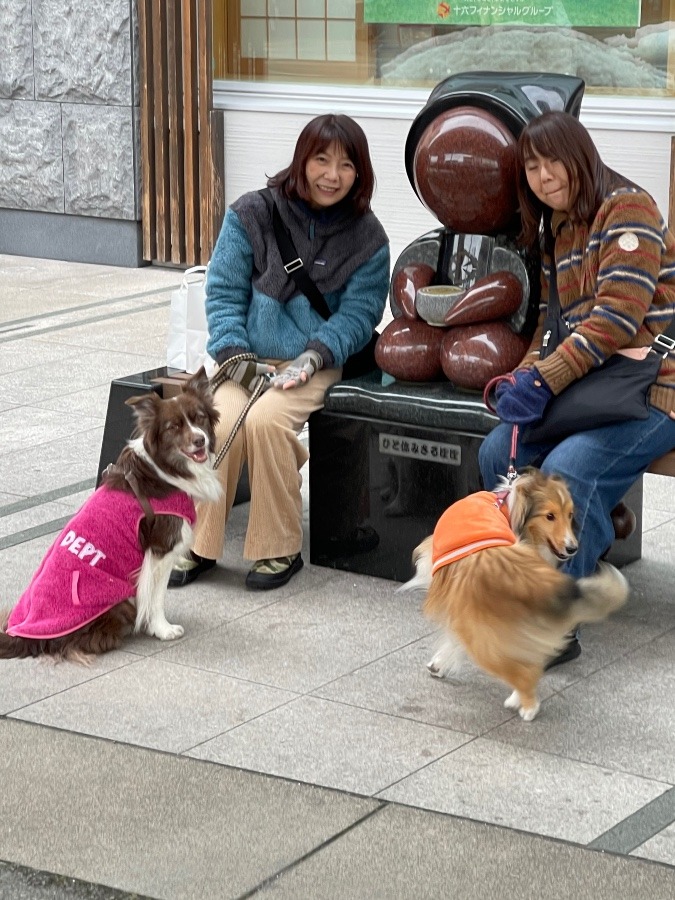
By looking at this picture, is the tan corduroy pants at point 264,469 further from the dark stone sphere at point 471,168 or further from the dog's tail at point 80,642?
the dark stone sphere at point 471,168

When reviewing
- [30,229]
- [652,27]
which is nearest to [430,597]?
[652,27]

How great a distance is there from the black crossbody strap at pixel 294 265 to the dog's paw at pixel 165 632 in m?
1.34

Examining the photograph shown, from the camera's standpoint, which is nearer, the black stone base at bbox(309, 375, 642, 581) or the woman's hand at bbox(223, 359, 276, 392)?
the black stone base at bbox(309, 375, 642, 581)

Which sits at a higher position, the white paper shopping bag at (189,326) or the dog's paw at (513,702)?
the white paper shopping bag at (189,326)

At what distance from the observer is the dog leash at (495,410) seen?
4508 millimetres

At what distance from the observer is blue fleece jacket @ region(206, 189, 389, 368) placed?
532 cm

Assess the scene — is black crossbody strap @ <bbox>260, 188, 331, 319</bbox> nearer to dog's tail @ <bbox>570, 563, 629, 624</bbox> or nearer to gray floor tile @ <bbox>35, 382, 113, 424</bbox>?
dog's tail @ <bbox>570, 563, 629, 624</bbox>

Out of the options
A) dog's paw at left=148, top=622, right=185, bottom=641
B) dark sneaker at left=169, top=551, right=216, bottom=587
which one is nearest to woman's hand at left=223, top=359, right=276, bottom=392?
dark sneaker at left=169, top=551, right=216, bottom=587

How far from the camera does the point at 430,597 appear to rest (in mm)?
4152

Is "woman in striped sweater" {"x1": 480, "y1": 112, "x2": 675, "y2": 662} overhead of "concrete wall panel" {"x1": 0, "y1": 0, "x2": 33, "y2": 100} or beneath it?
beneath

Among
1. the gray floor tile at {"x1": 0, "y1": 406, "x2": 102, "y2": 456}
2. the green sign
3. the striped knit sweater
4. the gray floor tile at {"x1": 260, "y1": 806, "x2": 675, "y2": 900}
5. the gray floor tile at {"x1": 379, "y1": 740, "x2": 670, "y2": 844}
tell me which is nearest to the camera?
the gray floor tile at {"x1": 260, "y1": 806, "x2": 675, "y2": 900}

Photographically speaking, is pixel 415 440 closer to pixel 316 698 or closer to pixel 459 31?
pixel 316 698

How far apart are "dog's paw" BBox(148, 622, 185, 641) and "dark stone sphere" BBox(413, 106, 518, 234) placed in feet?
5.69

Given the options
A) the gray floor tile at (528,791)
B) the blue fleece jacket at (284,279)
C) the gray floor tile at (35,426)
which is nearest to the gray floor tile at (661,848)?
the gray floor tile at (528,791)
